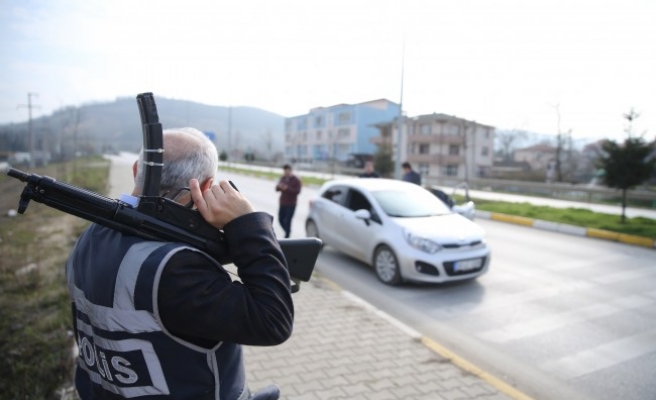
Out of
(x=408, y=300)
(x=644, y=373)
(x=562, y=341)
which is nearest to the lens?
(x=644, y=373)

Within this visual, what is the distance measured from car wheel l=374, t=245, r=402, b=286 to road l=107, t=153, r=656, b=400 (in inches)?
6.7

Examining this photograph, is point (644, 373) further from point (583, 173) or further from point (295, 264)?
point (583, 173)

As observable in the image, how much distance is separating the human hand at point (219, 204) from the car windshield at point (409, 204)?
222 inches

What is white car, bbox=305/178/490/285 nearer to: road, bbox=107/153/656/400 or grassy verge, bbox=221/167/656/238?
road, bbox=107/153/656/400

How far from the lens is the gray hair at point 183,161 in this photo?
1391mm

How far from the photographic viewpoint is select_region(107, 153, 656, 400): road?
3818 millimetres

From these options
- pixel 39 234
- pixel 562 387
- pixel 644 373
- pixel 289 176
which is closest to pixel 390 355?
pixel 562 387

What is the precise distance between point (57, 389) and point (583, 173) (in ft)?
130

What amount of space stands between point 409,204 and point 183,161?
19.8 feet

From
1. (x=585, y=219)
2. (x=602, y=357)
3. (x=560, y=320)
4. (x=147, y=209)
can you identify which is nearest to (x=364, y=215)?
(x=560, y=320)

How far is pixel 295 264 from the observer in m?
1.70

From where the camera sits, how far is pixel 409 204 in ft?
23.5

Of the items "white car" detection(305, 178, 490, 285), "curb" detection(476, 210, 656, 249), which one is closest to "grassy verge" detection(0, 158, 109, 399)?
"white car" detection(305, 178, 490, 285)

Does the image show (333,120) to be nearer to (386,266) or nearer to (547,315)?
(386,266)
